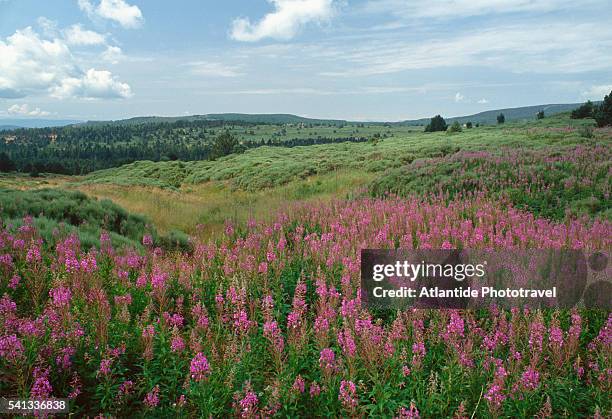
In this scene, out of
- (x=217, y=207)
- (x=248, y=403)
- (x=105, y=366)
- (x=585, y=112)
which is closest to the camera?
(x=248, y=403)

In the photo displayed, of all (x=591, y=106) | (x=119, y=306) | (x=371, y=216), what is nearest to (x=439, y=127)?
(x=591, y=106)

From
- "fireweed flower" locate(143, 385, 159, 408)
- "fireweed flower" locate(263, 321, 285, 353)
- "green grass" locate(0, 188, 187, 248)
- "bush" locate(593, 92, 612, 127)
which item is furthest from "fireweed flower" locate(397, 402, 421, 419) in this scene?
"bush" locate(593, 92, 612, 127)

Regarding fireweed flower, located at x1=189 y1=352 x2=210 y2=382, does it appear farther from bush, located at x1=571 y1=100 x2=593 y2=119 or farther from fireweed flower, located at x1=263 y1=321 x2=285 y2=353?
bush, located at x1=571 y1=100 x2=593 y2=119

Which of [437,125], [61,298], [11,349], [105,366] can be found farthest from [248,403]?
[437,125]

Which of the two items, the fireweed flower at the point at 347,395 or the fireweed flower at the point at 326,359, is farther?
the fireweed flower at the point at 326,359

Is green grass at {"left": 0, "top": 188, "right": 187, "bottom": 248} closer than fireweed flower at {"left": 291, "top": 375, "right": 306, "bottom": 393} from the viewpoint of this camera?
No

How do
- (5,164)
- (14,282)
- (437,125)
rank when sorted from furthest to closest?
(5,164)
(437,125)
(14,282)

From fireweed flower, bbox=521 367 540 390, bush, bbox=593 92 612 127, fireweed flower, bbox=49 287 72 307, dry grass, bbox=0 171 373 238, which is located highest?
bush, bbox=593 92 612 127

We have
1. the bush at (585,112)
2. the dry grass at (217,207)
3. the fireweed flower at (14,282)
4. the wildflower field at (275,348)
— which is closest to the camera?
the wildflower field at (275,348)

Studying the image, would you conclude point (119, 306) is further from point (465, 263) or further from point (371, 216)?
point (371, 216)

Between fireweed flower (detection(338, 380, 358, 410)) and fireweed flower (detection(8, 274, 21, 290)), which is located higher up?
fireweed flower (detection(8, 274, 21, 290))

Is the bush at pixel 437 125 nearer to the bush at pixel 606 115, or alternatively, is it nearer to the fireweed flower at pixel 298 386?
the bush at pixel 606 115

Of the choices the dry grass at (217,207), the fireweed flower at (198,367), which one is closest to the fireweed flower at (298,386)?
the fireweed flower at (198,367)

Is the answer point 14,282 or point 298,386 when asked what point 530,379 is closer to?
point 298,386
